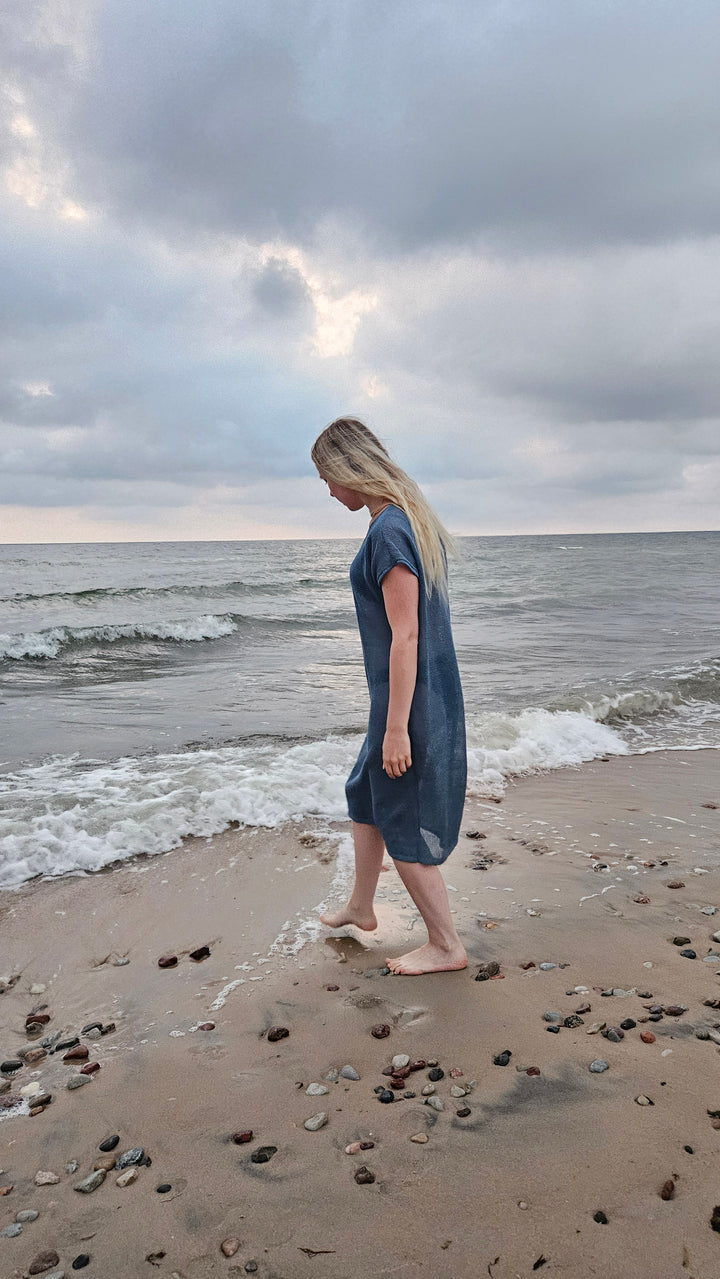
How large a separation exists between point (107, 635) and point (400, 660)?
15.4 m

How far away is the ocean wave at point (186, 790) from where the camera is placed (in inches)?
182

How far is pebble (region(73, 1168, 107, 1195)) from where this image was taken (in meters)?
2.02

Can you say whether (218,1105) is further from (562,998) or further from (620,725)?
(620,725)

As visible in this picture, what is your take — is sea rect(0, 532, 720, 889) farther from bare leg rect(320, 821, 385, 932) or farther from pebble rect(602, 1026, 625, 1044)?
pebble rect(602, 1026, 625, 1044)

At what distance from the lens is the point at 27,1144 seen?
7.34 feet

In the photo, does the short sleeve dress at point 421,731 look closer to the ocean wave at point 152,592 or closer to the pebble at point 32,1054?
the pebble at point 32,1054

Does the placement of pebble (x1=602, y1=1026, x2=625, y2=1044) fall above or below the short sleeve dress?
below

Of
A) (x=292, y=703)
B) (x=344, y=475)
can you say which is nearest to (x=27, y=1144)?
(x=344, y=475)

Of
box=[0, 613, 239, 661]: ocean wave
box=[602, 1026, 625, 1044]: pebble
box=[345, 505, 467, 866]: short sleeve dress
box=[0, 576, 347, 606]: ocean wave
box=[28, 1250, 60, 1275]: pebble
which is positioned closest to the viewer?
box=[28, 1250, 60, 1275]: pebble

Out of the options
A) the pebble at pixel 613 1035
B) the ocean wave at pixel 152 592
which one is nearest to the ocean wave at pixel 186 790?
the pebble at pixel 613 1035

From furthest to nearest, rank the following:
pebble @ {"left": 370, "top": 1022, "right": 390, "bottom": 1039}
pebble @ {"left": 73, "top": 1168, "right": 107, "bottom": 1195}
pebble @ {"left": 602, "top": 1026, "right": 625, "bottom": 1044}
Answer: pebble @ {"left": 370, "top": 1022, "right": 390, "bottom": 1039} < pebble @ {"left": 602, "top": 1026, "right": 625, "bottom": 1044} < pebble @ {"left": 73, "top": 1168, "right": 107, "bottom": 1195}

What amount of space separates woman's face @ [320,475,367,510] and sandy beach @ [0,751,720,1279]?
6.45 ft

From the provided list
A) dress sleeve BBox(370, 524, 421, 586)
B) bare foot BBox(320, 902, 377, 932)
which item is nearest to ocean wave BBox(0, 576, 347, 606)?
bare foot BBox(320, 902, 377, 932)

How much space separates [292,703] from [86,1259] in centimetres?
743
